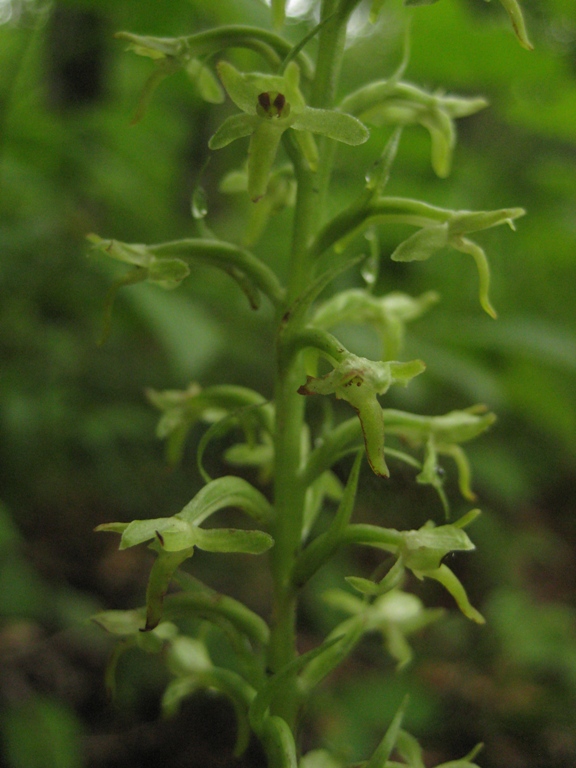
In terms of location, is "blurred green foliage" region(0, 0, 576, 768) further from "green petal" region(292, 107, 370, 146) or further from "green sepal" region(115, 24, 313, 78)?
"green petal" region(292, 107, 370, 146)

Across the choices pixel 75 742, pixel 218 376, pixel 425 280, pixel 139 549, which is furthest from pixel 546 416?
pixel 75 742

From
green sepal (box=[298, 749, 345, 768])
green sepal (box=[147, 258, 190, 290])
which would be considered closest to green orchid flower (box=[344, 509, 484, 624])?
green sepal (box=[298, 749, 345, 768])

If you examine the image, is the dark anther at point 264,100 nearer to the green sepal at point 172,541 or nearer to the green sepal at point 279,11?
the green sepal at point 279,11

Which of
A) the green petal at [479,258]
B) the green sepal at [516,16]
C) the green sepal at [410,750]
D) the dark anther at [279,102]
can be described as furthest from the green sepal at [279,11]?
the green sepal at [410,750]

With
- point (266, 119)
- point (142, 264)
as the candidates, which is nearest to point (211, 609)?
point (142, 264)

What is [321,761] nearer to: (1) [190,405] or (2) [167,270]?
(1) [190,405]
